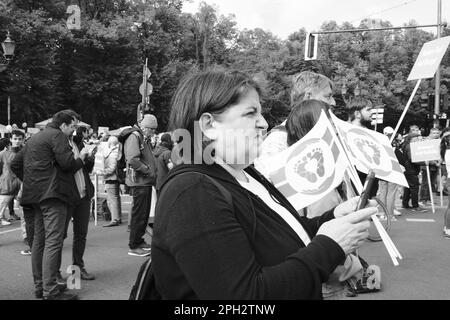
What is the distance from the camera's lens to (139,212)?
21.6 ft

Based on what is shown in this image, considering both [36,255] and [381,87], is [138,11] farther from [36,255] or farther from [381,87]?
[36,255]

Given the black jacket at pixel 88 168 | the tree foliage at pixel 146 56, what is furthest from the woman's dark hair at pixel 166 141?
the tree foliage at pixel 146 56

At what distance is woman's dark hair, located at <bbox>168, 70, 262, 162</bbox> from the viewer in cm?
161

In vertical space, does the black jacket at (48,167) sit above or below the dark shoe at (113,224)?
above

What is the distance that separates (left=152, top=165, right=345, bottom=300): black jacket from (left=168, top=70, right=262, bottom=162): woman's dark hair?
0.19 m

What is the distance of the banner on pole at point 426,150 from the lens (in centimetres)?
1070

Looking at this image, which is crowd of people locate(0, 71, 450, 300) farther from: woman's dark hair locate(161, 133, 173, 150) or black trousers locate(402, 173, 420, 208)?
black trousers locate(402, 173, 420, 208)

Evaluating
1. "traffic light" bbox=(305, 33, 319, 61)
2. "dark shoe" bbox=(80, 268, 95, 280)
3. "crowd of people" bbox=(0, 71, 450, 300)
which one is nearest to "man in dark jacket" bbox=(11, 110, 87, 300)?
"dark shoe" bbox=(80, 268, 95, 280)

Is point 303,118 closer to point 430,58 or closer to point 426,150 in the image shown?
point 430,58

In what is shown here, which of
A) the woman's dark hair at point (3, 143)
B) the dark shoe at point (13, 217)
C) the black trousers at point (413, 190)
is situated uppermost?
the woman's dark hair at point (3, 143)

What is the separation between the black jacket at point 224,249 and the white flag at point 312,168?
0.66 metres

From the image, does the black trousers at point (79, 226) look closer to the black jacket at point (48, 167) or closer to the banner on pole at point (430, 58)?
the black jacket at point (48, 167)
